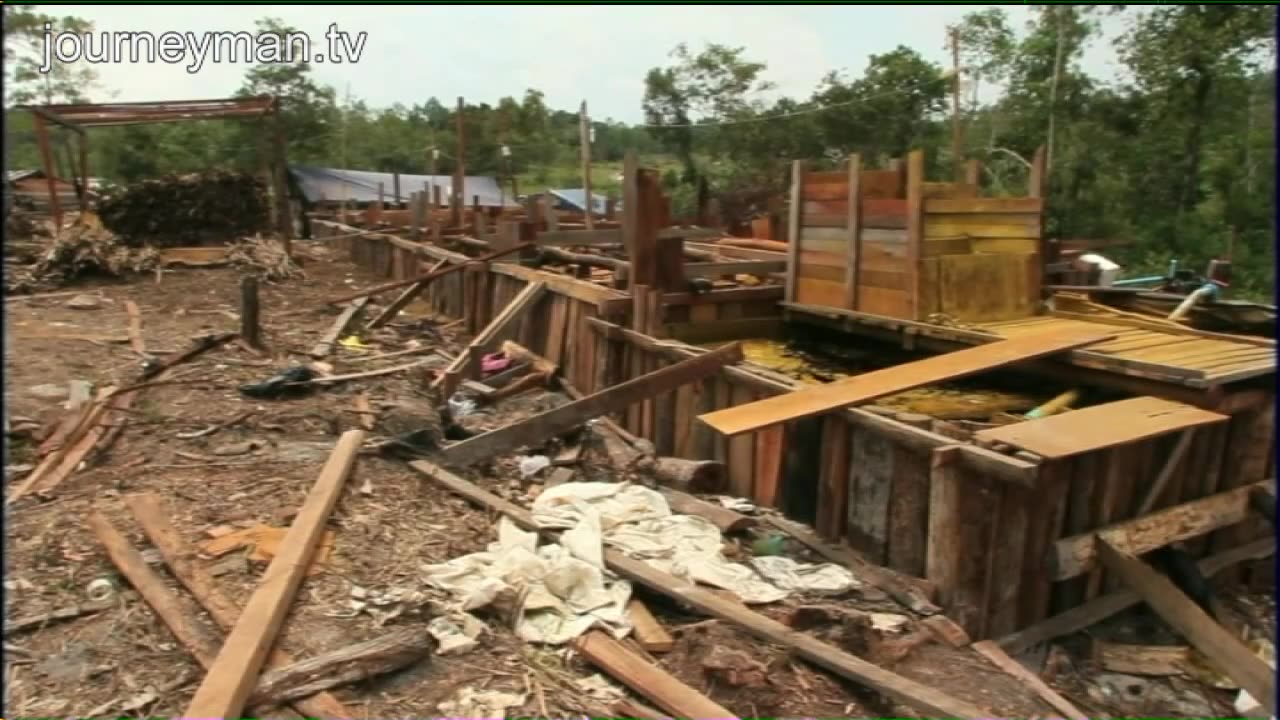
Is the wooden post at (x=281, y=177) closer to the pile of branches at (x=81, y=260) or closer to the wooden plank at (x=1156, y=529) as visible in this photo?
the pile of branches at (x=81, y=260)

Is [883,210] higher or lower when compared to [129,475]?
higher

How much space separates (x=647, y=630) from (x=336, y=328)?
24.4ft

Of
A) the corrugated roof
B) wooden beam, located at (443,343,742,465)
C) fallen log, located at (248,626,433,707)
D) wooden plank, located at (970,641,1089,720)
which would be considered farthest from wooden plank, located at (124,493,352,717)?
the corrugated roof

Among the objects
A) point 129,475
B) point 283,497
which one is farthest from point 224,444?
point 283,497

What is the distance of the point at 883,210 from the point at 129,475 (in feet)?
19.1

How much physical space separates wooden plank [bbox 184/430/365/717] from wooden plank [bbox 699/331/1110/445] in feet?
7.23

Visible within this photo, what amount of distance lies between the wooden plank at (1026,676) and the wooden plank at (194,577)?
320 centimetres

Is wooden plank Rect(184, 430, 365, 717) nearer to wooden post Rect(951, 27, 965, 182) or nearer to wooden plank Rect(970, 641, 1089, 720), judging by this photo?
wooden plank Rect(970, 641, 1089, 720)

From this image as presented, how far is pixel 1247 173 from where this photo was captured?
19.2 m

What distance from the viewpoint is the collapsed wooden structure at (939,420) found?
4656 millimetres

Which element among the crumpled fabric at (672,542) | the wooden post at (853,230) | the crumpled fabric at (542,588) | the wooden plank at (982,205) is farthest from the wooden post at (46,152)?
the wooden plank at (982,205)

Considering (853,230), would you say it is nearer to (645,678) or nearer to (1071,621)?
(1071,621)

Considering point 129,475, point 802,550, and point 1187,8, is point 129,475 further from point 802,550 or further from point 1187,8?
point 1187,8

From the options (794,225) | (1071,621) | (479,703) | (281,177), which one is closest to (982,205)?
(794,225)
